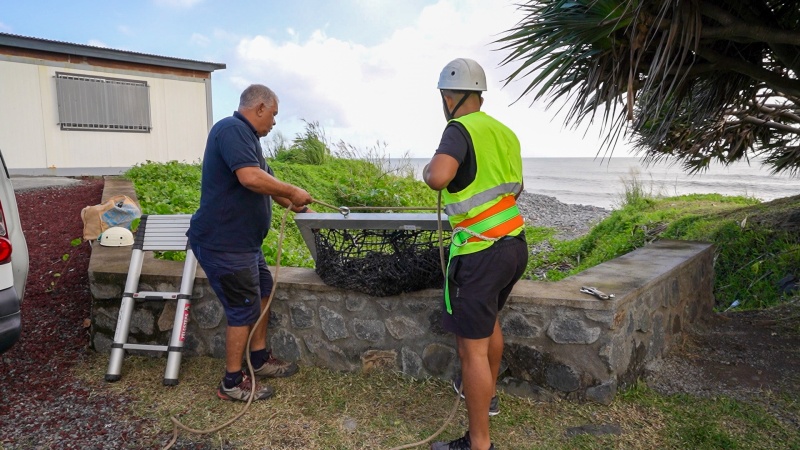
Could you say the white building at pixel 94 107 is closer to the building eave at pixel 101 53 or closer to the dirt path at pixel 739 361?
the building eave at pixel 101 53

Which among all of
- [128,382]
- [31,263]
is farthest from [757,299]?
[31,263]

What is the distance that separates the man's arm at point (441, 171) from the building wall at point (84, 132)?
13310mm

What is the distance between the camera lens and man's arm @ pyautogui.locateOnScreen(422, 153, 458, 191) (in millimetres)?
2611

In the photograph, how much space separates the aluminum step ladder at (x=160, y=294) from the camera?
3.89m

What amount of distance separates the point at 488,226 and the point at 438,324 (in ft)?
3.86

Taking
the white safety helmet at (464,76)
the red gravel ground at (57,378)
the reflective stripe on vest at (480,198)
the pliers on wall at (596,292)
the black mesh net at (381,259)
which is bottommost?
the red gravel ground at (57,378)

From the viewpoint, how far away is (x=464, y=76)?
2.81m

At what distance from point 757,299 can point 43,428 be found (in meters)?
6.69

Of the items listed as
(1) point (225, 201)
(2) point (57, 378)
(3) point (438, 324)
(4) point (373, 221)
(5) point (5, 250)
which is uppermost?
(1) point (225, 201)

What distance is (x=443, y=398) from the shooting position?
11.8ft

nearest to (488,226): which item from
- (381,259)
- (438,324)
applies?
(381,259)

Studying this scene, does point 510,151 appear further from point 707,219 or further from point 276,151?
point 276,151

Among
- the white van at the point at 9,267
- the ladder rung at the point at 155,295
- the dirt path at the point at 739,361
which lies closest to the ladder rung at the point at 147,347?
the ladder rung at the point at 155,295

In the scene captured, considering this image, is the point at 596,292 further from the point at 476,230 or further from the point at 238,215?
the point at 238,215
